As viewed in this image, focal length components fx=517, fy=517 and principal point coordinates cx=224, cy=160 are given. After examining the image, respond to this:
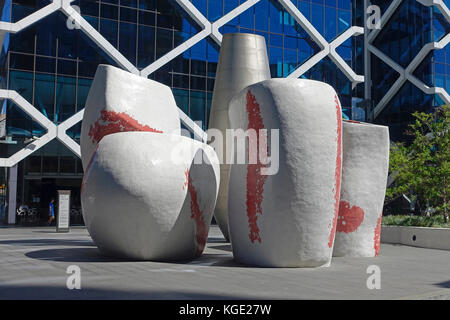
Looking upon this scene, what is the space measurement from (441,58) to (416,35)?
306 cm

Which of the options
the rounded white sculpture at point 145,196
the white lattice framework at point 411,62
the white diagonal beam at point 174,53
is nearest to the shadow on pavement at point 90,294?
the rounded white sculpture at point 145,196

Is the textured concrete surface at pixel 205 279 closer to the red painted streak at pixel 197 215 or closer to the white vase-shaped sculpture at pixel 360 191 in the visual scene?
the red painted streak at pixel 197 215

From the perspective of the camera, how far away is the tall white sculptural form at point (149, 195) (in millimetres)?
11766

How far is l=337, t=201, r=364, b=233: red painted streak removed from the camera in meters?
15.1

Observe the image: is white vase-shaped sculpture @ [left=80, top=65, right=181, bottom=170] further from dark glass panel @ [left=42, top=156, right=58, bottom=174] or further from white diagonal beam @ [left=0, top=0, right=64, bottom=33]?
dark glass panel @ [left=42, top=156, right=58, bottom=174]

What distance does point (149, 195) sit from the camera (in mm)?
11766

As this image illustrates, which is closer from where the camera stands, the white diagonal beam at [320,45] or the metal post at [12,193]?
the metal post at [12,193]

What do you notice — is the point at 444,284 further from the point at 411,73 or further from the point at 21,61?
the point at 411,73

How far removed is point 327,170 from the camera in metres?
11.8

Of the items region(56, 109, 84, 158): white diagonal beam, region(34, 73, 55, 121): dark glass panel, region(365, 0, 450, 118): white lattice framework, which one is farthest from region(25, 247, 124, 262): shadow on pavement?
region(365, 0, 450, 118): white lattice framework

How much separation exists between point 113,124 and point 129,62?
60.3ft

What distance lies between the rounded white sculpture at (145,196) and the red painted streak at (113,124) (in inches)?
56.5

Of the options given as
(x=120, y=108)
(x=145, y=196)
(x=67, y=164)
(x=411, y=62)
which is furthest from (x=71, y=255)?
(x=411, y=62)
